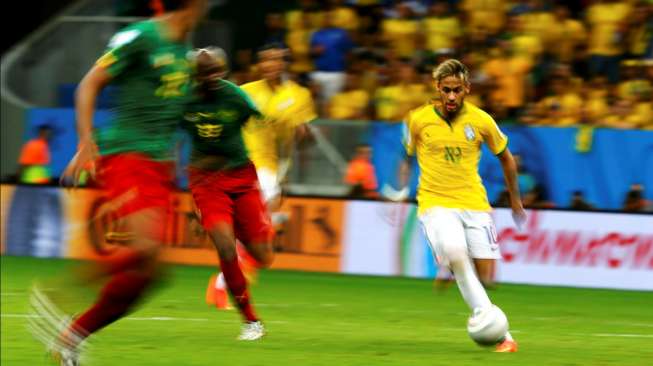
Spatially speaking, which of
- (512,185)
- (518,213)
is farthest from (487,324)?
(512,185)

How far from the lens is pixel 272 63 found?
13391 millimetres

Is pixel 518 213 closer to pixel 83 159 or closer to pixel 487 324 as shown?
pixel 487 324

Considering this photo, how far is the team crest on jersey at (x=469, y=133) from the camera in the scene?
1065 centimetres

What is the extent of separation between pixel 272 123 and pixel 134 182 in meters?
6.03

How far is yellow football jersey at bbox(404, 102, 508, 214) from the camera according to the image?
10.6 m

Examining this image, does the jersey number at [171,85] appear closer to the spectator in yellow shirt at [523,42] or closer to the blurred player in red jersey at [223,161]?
the blurred player in red jersey at [223,161]

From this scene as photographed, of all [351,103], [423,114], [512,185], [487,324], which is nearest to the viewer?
[487,324]

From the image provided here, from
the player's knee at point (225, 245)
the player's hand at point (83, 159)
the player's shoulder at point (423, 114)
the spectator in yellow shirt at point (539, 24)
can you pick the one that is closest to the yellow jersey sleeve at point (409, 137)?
the player's shoulder at point (423, 114)

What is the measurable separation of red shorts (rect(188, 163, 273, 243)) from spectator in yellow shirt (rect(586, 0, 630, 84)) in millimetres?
11787

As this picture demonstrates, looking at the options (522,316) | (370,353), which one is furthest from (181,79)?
(522,316)

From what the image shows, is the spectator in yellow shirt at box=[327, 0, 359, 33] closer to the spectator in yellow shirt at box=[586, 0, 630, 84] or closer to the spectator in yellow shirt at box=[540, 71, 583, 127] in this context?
the spectator in yellow shirt at box=[540, 71, 583, 127]

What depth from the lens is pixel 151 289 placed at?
7742 mm

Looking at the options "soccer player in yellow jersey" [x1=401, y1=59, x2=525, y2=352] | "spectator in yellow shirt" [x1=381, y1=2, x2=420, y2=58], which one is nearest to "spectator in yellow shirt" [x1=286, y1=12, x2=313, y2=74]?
"spectator in yellow shirt" [x1=381, y1=2, x2=420, y2=58]

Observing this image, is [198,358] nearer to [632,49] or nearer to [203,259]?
[203,259]
